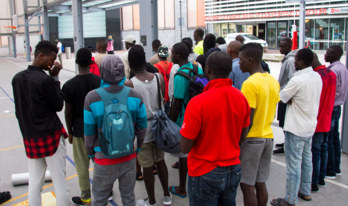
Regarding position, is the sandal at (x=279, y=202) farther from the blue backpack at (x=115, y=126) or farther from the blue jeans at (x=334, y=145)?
the blue backpack at (x=115, y=126)

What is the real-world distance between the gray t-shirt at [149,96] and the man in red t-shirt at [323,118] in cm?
219

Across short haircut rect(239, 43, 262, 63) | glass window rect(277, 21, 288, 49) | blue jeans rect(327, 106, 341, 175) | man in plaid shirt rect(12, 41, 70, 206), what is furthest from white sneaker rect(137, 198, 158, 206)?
glass window rect(277, 21, 288, 49)

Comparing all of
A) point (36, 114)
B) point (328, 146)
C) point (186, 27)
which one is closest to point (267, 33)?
point (186, 27)

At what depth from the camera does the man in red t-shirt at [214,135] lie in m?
2.23

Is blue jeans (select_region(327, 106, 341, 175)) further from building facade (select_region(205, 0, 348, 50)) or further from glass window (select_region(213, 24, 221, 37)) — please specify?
glass window (select_region(213, 24, 221, 37))

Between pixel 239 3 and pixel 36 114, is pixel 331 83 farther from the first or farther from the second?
pixel 239 3

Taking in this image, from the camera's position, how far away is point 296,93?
3.36 m

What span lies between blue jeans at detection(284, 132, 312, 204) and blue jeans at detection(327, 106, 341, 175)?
0.88 meters

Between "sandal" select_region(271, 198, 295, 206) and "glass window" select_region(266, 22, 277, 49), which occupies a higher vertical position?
"glass window" select_region(266, 22, 277, 49)

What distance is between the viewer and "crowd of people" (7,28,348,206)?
2.31 m

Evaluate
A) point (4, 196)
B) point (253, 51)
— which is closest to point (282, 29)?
point (253, 51)

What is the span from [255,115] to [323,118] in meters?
1.47

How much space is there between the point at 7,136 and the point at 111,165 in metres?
5.25

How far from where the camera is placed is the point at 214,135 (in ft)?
7.46
